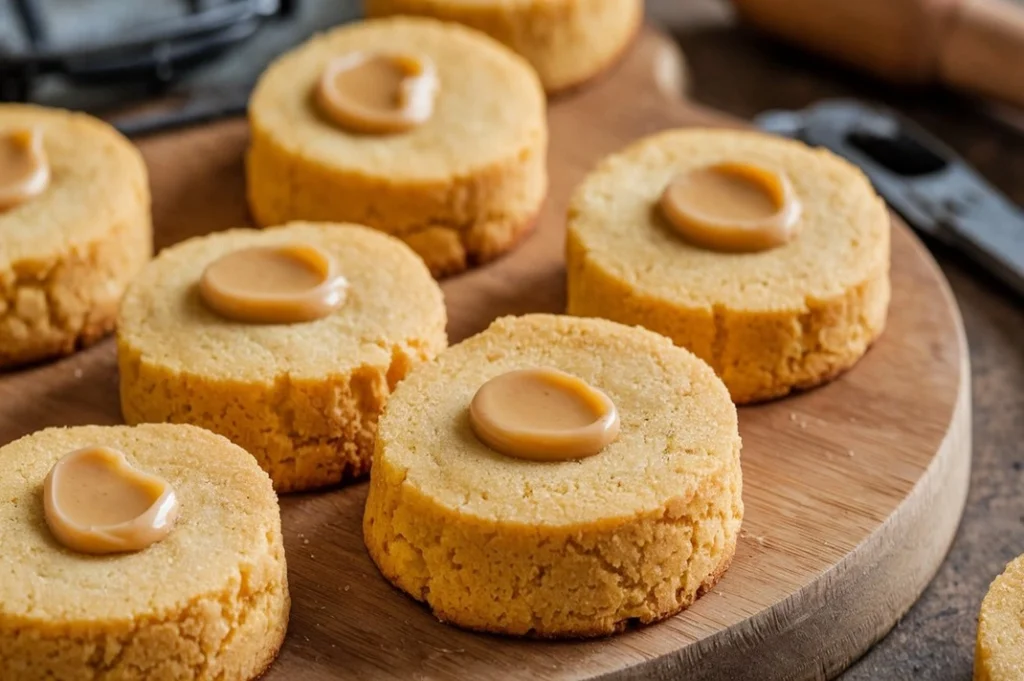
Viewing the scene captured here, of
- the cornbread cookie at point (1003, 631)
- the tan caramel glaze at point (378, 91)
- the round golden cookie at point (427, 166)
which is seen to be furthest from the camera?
the tan caramel glaze at point (378, 91)

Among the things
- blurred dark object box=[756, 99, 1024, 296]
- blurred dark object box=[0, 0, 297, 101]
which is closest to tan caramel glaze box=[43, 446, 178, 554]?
blurred dark object box=[0, 0, 297, 101]

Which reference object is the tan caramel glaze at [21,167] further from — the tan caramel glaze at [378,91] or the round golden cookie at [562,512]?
the round golden cookie at [562,512]

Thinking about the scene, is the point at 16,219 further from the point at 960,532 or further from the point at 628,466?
the point at 960,532

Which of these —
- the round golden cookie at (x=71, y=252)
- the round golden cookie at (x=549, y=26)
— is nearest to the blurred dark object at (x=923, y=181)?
the round golden cookie at (x=549, y=26)

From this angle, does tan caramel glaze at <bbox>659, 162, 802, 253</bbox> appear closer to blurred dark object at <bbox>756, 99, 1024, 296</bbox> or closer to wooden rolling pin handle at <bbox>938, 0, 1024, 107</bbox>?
blurred dark object at <bbox>756, 99, 1024, 296</bbox>

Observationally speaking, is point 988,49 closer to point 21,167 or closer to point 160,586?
point 21,167

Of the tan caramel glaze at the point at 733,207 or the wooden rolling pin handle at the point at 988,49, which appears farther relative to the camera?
the wooden rolling pin handle at the point at 988,49
